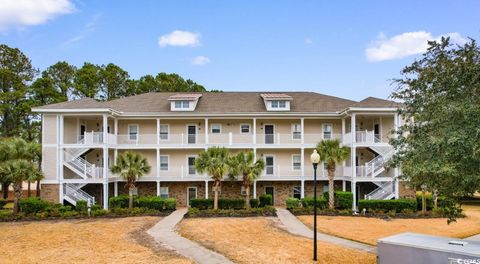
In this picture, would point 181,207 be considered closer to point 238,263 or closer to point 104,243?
point 104,243

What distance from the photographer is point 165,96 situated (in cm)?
3559

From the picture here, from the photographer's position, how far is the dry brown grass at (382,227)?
65.2 ft

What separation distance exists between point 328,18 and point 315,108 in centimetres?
1184

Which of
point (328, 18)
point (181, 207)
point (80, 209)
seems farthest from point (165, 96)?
point (328, 18)

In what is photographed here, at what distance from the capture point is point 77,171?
28.8m

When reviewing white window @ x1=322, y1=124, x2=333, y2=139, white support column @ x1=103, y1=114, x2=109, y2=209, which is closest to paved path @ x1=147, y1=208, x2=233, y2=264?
white support column @ x1=103, y1=114, x2=109, y2=209

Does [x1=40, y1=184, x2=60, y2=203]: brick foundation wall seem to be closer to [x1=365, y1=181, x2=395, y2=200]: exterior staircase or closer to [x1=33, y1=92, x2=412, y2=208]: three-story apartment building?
[x1=33, y1=92, x2=412, y2=208]: three-story apartment building

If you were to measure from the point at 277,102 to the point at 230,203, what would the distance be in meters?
9.11

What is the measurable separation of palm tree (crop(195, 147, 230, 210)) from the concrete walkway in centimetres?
437

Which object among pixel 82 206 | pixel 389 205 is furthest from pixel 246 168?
pixel 82 206

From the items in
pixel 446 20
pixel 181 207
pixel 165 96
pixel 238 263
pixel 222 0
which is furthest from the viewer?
pixel 165 96

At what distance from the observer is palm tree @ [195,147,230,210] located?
26.5 metres

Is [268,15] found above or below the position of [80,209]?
above

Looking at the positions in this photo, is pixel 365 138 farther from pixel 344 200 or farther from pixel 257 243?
pixel 257 243
